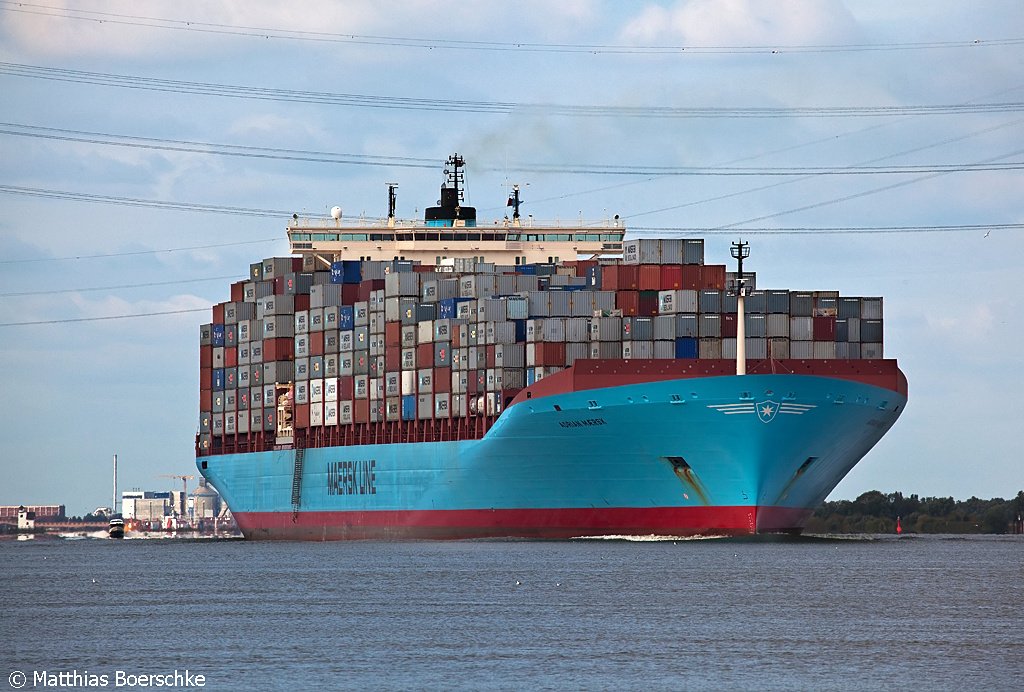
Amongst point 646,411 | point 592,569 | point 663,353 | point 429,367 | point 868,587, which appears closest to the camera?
point 868,587

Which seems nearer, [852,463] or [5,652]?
[5,652]

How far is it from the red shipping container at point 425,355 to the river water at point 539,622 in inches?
567

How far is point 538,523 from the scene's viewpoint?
247 feet

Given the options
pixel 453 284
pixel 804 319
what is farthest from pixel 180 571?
pixel 804 319

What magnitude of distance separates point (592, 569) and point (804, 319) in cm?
2223

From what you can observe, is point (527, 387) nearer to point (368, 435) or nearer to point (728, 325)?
point (728, 325)

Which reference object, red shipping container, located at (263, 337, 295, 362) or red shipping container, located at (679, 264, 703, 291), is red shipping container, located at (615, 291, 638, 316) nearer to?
red shipping container, located at (679, 264, 703, 291)

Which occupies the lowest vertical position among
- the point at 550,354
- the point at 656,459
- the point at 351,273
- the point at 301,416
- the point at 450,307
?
the point at 656,459

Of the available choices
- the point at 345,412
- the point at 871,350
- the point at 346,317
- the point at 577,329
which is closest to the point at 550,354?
the point at 577,329

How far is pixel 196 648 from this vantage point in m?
37.6

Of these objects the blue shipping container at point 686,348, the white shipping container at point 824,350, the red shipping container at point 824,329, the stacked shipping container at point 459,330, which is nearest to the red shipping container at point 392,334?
the stacked shipping container at point 459,330

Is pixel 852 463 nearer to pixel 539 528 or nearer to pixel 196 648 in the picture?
pixel 539 528

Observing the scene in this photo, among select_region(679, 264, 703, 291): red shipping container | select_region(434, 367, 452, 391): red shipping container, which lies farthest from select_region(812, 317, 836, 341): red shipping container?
select_region(434, 367, 452, 391): red shipping container

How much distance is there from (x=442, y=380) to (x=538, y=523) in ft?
30.6
